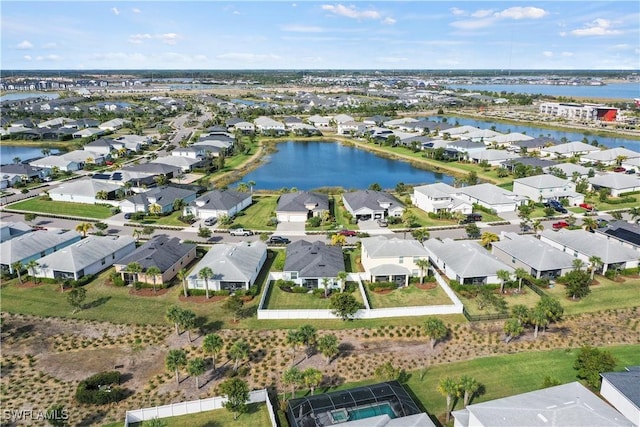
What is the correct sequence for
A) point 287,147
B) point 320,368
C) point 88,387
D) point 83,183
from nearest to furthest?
point 88,387, point 320,368, point 83,183, point 287,147

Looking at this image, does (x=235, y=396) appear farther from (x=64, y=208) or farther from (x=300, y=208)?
(x=64, y=208)

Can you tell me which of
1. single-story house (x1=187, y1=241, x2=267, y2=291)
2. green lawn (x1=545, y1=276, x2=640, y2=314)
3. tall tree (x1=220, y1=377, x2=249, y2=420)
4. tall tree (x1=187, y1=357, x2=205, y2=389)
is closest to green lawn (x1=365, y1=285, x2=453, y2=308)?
green lawn (x1=545, y1=276, x2=640, y2=314)

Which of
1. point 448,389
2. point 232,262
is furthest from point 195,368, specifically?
point 448,389

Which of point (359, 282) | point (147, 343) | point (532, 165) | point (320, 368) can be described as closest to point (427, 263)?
point (359, 282)

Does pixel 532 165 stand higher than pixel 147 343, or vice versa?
pixel 532 165

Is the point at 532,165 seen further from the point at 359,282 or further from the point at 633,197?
the point at 359,282
